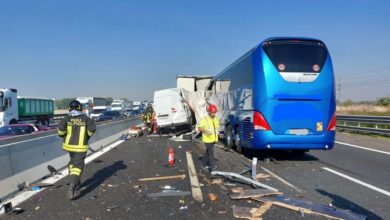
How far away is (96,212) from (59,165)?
4.64m

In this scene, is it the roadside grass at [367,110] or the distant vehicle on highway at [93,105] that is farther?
the distant vehicle on highway at [93,105]

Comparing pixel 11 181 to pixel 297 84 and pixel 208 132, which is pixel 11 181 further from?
pixel 297 84

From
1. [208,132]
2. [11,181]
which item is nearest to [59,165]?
[11,181]

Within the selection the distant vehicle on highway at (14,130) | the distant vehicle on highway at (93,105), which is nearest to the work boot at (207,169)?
the distant vehicle on highway at (14,130)

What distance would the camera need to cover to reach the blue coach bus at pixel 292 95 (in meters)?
9.93

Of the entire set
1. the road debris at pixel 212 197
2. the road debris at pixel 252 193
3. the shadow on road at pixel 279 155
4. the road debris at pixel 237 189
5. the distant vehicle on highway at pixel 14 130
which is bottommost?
the shadow on road at pixel 279 155

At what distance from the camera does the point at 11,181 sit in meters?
6.86

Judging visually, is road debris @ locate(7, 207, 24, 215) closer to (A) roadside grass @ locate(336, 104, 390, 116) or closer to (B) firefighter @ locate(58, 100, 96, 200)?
(B) firefighter @ locate(58, 100, 96, 200)

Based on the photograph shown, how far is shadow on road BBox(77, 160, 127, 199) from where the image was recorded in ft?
24.1

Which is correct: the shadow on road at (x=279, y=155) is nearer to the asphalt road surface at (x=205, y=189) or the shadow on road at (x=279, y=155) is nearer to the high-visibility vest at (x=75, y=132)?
the asphalt road surface at (x=205, y=189)

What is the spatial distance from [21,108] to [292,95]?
30280 millimetres

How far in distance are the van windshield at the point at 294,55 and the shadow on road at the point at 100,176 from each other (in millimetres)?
5240

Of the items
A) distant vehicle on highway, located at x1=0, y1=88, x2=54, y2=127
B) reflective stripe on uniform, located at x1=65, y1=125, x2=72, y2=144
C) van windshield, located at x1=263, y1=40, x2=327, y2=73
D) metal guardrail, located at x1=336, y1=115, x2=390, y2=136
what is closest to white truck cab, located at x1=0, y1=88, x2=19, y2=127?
distant vehicle on highway, located at x1=0, y1=88, x2=54, y2=127

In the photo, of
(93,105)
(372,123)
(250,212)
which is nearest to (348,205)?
(250,212)
